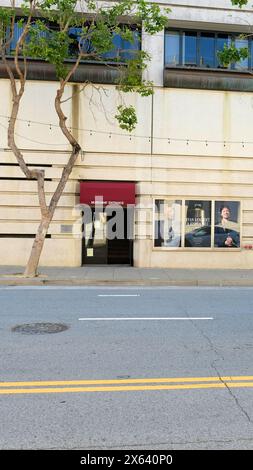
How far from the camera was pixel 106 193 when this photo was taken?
1617 centimetres

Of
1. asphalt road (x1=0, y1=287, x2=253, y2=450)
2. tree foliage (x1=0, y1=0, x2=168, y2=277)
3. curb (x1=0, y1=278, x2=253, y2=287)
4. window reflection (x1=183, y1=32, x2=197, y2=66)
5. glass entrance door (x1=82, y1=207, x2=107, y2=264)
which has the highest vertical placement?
window reflection (x1=183, y1=32, x2=197, y2=66)

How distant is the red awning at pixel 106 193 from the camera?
16.1 metres

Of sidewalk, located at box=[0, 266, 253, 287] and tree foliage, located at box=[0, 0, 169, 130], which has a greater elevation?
tree foliage, located at box=[0, 0, 169, 130]

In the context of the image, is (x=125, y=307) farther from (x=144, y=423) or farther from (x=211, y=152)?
(x=211, y=152)

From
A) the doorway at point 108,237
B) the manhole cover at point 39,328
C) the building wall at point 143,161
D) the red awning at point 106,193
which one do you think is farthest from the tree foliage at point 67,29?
the manhole cover at point 39,328

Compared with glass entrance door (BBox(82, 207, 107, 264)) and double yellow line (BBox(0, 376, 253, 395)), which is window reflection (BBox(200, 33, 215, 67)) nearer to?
glass entrance door (BBox(82, 207, 107, 264))

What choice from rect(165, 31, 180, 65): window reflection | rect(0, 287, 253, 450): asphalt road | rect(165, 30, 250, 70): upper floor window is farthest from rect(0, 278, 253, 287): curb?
rect(165, 31, 180, 65): window reflection

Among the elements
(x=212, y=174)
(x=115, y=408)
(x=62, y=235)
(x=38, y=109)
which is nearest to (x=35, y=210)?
(x=62, y=235)

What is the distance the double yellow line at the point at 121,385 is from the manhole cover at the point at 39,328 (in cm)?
224

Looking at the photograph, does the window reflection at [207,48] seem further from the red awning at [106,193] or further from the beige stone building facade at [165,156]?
the red awning at [106,193]

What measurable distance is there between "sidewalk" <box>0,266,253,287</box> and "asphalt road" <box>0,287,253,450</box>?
3852mm

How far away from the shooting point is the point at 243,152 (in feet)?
55.8

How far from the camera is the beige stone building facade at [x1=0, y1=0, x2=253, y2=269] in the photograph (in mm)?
16281

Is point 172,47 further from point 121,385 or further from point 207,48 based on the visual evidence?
point 121,385
